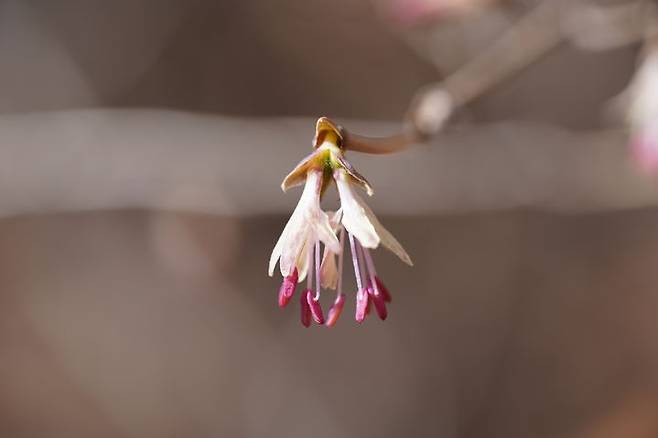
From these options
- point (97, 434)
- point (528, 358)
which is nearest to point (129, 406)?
point (97, 434)

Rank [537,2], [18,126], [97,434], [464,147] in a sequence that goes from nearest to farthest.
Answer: [537,2], [464,147], [18,126], [97,434]

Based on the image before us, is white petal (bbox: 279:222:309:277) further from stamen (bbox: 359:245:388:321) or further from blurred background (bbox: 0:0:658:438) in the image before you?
blurred background (bbox: 0:0:658:438)

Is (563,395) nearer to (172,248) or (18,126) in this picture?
(172,248)

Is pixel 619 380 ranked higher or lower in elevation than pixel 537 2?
lower

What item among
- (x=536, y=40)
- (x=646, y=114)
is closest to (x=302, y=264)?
(x=646, y=114)

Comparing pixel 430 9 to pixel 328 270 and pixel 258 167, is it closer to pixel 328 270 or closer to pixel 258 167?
pixel 258 167

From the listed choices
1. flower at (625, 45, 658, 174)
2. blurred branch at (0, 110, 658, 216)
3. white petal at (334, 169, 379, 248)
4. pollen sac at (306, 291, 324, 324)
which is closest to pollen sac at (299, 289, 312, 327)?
pollen sac at (306, 291, 324, 324)

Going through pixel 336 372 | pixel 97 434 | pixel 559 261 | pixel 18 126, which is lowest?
pixel 97 434
